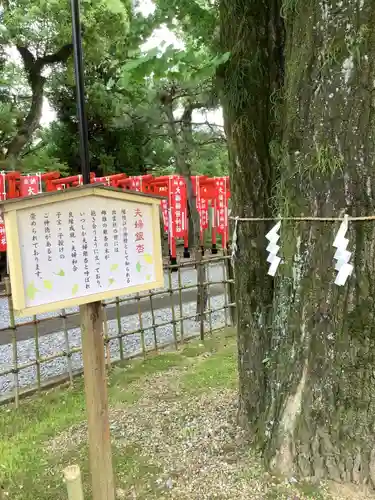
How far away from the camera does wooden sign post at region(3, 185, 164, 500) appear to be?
1.80 metres

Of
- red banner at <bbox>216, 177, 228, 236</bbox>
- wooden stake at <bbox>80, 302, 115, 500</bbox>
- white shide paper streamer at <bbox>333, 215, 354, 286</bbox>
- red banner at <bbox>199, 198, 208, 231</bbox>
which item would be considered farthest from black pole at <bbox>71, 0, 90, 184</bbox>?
red banner at <bbox>216, 177, 228, 236</bbox>

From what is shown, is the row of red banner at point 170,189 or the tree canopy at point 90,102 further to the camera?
the tree canopy at point 90,102

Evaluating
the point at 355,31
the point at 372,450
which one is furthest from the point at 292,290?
the point at 355,31

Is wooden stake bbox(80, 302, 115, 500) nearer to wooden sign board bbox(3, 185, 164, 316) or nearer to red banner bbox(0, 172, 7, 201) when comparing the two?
wooden sign board bbox(3, 185, 164, 316)

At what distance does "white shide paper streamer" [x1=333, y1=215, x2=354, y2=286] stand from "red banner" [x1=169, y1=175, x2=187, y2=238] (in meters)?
9.20

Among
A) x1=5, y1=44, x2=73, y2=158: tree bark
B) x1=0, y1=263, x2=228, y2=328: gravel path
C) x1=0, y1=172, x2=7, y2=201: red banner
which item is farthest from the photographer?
x1=5, y1=44, x2=73, y2=158: tree bark

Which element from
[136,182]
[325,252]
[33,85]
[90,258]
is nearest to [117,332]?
[90,258]

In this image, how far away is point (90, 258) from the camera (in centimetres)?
196

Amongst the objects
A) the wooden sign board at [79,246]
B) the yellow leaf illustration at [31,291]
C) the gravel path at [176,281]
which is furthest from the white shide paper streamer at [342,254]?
the gravel path at [176,281]

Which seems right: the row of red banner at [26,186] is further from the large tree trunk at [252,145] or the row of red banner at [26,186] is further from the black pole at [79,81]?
the black pole at [79,81]

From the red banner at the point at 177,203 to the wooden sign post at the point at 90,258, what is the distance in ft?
29.6

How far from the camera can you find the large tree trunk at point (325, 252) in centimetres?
201

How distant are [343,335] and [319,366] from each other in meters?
0.19

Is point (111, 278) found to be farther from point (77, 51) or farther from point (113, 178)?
point (113, 178)
